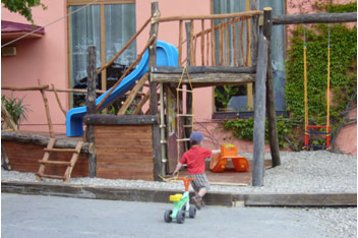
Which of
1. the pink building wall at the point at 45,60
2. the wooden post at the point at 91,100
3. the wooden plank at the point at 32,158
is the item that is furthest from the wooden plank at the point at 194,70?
the pink building wall at the point at 45,60

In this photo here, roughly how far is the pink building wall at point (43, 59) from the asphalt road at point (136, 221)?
762 centimetres

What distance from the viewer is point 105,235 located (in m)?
7.02

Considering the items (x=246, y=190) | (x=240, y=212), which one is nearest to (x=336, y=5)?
(x=246, y=190)

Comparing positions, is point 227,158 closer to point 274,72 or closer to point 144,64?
point 144,64

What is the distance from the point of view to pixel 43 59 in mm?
16969

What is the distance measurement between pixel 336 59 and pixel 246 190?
714 centimetres

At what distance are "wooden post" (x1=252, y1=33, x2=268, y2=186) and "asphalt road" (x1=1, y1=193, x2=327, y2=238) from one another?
4.19ft

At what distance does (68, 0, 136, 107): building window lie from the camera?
16688 mm

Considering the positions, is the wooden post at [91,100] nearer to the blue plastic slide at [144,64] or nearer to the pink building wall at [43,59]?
the blue plastic slide at [144,64]

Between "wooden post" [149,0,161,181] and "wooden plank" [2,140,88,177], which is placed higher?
"wooden post" [149,0,161,181]

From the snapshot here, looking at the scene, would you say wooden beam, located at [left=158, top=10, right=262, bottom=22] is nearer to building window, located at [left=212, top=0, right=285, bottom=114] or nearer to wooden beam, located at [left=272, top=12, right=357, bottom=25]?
wooden beam, located at [left=272, top=12, right=357, bottom=25]

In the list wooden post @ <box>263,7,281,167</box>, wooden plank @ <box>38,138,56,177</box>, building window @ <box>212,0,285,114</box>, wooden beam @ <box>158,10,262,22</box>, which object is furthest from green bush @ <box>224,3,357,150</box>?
wooden plank @ <box>38,138,56,177</box>

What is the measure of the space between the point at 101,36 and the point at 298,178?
8279 millimetres

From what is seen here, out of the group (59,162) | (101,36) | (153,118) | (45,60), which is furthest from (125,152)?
(45,60)
